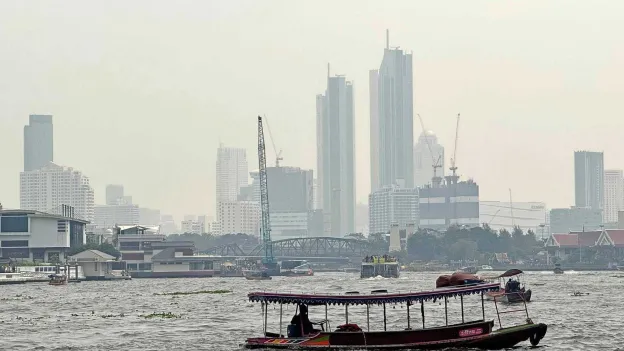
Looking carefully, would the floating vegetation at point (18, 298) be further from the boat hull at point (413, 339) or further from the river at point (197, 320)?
the boat hull at point (413, 339)

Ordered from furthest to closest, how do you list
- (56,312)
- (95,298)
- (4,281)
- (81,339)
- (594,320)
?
(4,281) < (95,298) < (56,312) < (594,320) < (81,339)

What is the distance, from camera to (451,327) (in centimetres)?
6238

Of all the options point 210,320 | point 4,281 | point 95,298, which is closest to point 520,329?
point 210,320

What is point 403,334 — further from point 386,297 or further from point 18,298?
point 18,298

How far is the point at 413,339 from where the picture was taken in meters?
62.0

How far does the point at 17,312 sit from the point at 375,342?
53212 mm

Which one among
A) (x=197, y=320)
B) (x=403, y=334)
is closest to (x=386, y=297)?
(x=403, y=334)

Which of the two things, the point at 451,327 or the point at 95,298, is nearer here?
the point at 451,327

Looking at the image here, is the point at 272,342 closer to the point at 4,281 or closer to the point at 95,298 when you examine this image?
the point at 95,298

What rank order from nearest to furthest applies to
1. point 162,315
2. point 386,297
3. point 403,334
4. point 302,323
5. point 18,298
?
point 403,334, point 386,297, point 302,323, point 162,315, point 18,298

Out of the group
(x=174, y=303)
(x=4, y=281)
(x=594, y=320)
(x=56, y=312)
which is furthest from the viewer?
(x=4, y=281)

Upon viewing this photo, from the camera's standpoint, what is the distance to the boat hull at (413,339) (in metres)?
62.0

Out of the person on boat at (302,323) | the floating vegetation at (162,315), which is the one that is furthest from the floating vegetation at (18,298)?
the person on boat at (302,323)

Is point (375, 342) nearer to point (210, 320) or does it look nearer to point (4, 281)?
point (210, 320)
